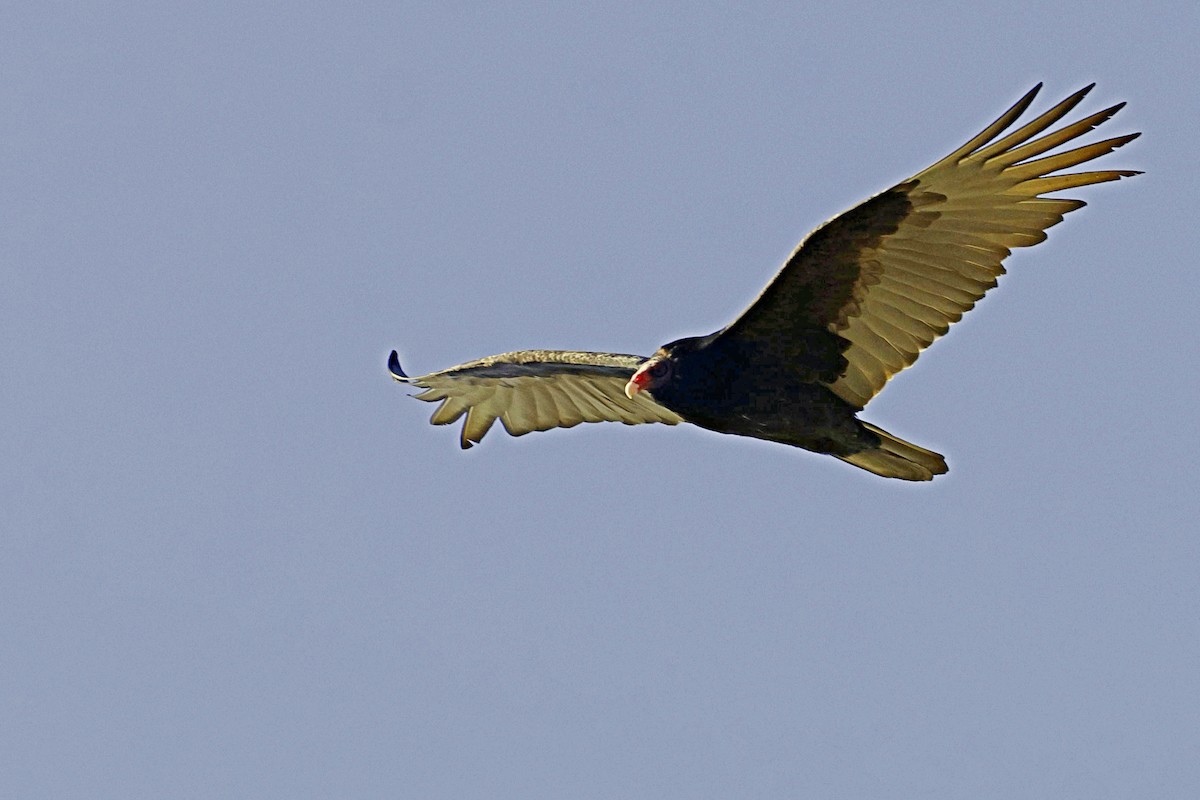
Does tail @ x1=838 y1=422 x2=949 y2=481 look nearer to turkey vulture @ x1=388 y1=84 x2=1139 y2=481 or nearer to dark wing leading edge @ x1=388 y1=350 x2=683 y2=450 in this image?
turkey vulture @ x1=388 y1=84 x2=1139 y2=481

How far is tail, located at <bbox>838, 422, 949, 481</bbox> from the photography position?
9.91 metres

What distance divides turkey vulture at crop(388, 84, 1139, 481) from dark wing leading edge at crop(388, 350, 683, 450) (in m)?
0.73

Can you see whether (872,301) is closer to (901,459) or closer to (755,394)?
(755,394)

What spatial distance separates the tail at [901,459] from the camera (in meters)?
9.91

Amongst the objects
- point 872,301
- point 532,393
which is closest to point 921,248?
point 872,301

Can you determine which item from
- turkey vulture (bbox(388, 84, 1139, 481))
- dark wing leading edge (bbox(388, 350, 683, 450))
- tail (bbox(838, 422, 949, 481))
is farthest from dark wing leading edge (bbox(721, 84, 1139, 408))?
dark wing leading edge (bbox(388, 350, 683, 450))

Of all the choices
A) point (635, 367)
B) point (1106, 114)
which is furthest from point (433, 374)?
point (1106, 114)

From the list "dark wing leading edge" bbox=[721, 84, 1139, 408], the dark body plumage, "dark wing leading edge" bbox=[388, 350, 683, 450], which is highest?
"dark wing leading edge" bbox=[388, 350, 683, 450]

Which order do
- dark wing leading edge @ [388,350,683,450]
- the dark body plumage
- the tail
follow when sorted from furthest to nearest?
dark wing leading edge @ [388,350,683,450]
the tail
the dark body plumage

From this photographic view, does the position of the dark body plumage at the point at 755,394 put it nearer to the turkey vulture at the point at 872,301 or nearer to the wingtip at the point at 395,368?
the turkey vulture at the point at 872,301

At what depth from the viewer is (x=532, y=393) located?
38.4 feet

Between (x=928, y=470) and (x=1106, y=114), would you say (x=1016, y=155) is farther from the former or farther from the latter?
(x=928, y=470)

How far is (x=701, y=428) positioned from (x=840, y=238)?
136 centimetres

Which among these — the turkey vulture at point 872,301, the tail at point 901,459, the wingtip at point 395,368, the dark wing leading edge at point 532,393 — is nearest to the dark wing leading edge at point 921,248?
the turkey vulture at point 872,301
